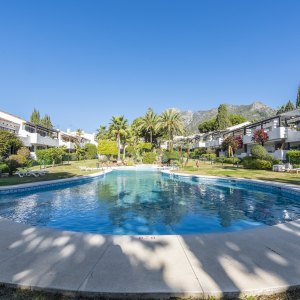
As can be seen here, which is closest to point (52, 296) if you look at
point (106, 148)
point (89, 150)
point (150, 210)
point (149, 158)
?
point (150, 210)

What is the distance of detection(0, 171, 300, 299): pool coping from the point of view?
3.48 m

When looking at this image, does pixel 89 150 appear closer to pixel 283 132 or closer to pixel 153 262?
pixel 283 132

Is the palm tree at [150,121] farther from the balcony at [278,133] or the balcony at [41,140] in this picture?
the balcony at [278,133]

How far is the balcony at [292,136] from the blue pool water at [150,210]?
18360 millimetres

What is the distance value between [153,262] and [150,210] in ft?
21.6

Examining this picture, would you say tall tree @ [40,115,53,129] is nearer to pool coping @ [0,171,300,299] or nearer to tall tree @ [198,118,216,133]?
tall tree @ [198,118,216,133]

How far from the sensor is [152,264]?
429 centimetres

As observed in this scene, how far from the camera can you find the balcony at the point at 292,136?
2912cm

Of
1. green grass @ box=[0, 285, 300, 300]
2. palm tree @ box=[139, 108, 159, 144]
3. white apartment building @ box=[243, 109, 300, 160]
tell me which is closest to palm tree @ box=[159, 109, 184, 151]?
palm tree @ box=[139, 108, 159, 144]

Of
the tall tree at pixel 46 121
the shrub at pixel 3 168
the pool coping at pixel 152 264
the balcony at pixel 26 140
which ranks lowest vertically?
the pool coping at pixel 152 264

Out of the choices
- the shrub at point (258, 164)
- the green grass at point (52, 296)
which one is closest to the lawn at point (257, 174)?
the shrub at point (258, 164)

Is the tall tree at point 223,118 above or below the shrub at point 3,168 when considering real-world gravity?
above

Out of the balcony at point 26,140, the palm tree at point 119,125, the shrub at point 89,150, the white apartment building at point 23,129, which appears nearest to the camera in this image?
the white apartment building at point 23,129

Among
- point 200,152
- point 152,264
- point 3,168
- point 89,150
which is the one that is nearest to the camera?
point 152,264
